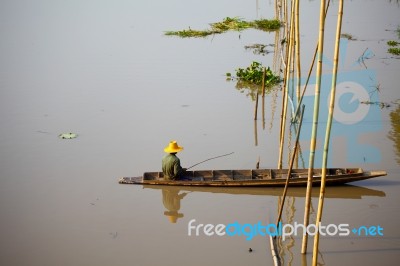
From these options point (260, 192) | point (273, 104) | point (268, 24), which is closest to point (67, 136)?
point (260, 192)

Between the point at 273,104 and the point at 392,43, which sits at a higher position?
the point at 392,43

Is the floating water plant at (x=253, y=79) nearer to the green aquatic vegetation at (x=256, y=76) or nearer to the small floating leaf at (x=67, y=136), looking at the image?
the green aquatic vegetation at (x=256, y=76)

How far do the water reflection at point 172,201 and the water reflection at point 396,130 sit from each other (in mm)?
4186

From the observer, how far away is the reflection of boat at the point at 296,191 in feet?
26.7

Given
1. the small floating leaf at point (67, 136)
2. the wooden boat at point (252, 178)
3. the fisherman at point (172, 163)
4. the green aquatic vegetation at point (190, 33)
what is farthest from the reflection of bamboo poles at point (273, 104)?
the green aquatic vegetation at point (190, 33)

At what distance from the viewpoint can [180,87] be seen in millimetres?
13305

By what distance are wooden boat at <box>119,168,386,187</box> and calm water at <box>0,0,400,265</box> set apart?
169 millimetres

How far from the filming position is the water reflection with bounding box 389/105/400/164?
31.8 ft

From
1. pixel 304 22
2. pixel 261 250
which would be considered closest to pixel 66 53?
pixel 304 22

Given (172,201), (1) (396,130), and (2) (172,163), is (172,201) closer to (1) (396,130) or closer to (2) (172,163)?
(2) (172,163)

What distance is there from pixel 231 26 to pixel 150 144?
10.4 meters

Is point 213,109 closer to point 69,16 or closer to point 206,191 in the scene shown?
point 206,191

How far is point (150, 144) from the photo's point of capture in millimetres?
10117

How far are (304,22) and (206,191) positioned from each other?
12.5 metres
